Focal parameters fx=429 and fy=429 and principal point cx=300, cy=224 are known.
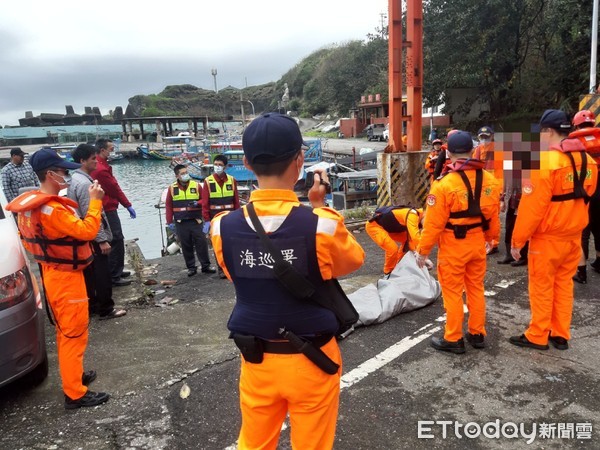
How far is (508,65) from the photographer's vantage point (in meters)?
25.6

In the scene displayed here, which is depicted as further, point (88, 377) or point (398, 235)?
point (398, 235)

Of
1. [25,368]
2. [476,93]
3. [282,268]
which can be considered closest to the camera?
[282,268]

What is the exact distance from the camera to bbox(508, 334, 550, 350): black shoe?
373 centimetres

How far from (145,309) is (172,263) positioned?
2.68 m

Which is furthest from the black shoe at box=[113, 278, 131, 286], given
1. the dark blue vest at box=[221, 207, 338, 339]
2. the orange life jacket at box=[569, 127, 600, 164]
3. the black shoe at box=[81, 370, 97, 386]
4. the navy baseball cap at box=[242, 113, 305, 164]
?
the orange life jacket at box=[569, 127, 600, 164]

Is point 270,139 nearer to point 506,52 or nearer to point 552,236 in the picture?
point 552,236

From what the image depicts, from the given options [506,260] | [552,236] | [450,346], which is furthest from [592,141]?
[450,346]

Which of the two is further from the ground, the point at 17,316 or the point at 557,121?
the point at 557,121

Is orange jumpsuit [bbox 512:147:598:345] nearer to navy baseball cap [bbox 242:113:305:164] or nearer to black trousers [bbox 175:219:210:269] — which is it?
navy baseball cap [bbox 242:113:305:164]

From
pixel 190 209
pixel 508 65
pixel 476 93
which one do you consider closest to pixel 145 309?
pixel 190 209

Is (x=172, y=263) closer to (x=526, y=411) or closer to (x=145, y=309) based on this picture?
(x=145, y=309)

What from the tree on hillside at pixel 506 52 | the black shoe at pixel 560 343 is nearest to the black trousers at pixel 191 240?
the black shoe at pixel 560 343

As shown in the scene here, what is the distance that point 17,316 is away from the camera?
3.08 m

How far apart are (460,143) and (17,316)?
3703mm
